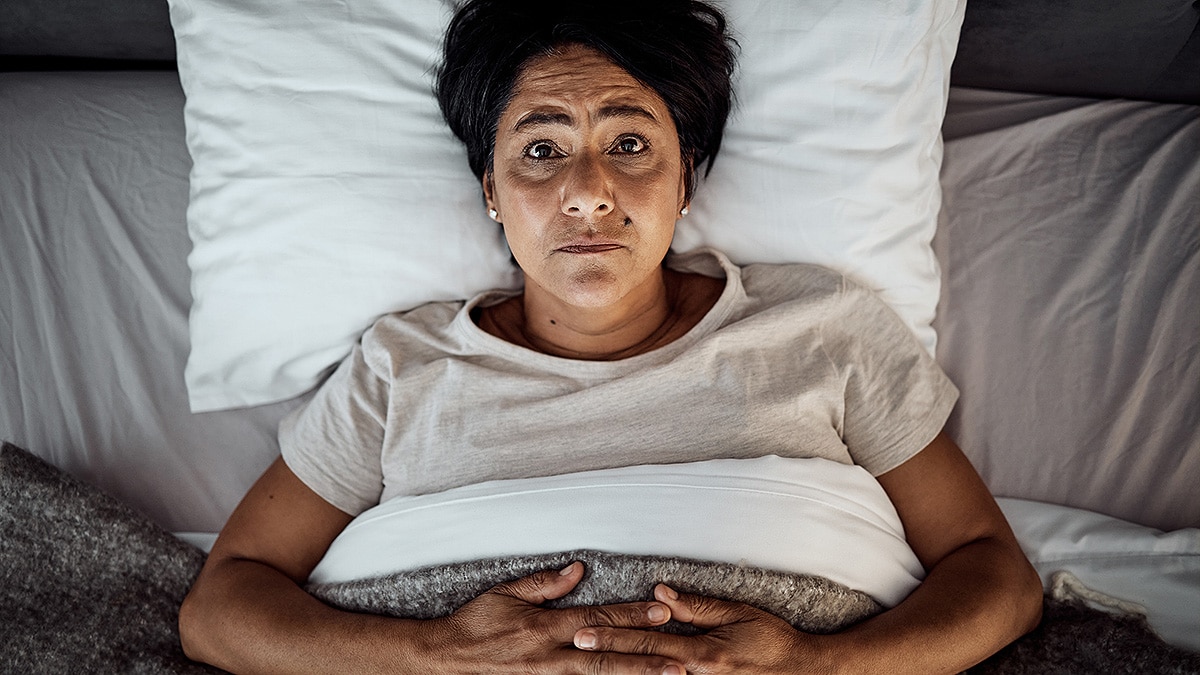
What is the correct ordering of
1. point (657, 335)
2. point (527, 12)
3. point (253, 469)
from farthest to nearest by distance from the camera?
point (253, 469)
point (657, 335)
point (527, 12)

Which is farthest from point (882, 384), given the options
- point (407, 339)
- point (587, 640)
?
point (407, 339)

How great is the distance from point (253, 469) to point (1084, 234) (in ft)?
5.27

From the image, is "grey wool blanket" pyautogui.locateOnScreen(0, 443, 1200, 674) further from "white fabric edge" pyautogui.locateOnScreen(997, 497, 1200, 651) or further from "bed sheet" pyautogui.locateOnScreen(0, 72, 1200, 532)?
"bed sheet" pyautogui.locateOnScreen(0, 72, 1200, 532)

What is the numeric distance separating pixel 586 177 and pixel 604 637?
0.66 meters

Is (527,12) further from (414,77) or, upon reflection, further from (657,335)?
(657,335)

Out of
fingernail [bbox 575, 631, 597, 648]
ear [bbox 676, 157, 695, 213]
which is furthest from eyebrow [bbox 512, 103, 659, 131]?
fingernail [bbox 575, 631, 597, 648]

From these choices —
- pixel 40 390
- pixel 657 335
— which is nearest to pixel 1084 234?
pixel 657 335

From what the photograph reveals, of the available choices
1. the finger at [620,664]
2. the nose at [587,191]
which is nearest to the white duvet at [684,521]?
the finger at [620,664]

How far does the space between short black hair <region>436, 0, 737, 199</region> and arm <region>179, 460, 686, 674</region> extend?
2.23 ft

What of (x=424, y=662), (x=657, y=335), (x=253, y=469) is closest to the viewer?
(x=424, y=662)

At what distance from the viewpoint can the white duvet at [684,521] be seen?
1390 mm

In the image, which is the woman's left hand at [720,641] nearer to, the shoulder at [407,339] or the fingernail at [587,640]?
the fingernail at [587,640]

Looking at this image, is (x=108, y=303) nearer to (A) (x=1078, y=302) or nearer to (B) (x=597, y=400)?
(B) (x=597, y=400)

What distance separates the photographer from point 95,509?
1.59 metres
